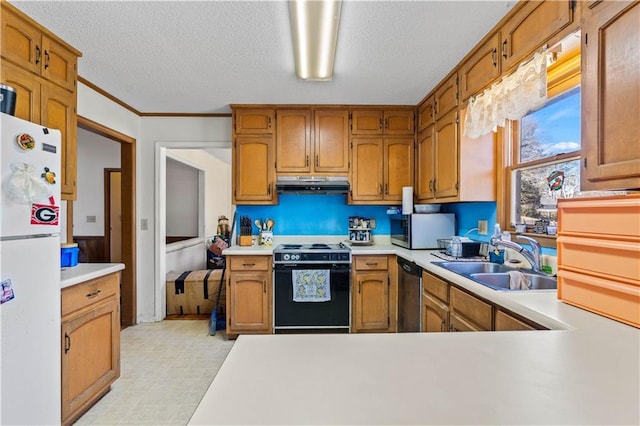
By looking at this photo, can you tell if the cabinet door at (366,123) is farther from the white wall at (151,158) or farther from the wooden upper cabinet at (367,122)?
the white wall at (151,158)

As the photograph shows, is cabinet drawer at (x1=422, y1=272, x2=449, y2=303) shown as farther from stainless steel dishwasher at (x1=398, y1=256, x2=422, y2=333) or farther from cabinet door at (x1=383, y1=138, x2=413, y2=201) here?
cabinet door at (x1=383, y1=138, x2=413, y2=201)

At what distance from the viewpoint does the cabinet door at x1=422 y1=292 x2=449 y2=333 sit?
79.5 inches

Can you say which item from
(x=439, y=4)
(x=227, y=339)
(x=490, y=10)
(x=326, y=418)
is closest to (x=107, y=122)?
(x=227, y=339)

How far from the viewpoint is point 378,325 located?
121 inches

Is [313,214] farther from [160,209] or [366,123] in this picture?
[160,209]

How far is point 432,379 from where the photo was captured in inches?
26.8

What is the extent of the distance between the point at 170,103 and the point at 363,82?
6.52 feet

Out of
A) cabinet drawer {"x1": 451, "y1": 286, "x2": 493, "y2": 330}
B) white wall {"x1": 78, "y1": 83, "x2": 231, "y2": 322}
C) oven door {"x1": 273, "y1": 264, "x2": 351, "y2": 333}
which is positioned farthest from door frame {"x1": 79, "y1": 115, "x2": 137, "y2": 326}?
cabinet drawer {"x1": 451, "y1": 286, "x2": 493, "y2": 330}

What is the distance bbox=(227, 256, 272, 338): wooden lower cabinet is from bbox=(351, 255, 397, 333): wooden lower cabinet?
33.5 inches

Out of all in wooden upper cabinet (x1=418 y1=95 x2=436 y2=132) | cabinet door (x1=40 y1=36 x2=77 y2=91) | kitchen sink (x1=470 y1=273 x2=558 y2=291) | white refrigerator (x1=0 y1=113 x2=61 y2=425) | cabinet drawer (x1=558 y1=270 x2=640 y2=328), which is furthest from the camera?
wooden upper cabinet (x1=418 y1=95 x2=436 y2=132)

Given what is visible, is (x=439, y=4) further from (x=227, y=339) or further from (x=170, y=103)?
(x=227, y=339)

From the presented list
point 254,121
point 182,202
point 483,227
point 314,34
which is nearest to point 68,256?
point 254,121

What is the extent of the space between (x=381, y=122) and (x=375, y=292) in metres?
1.78

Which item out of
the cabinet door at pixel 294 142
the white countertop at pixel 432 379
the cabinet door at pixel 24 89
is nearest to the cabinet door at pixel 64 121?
the cabinet door at pixel 24 89
